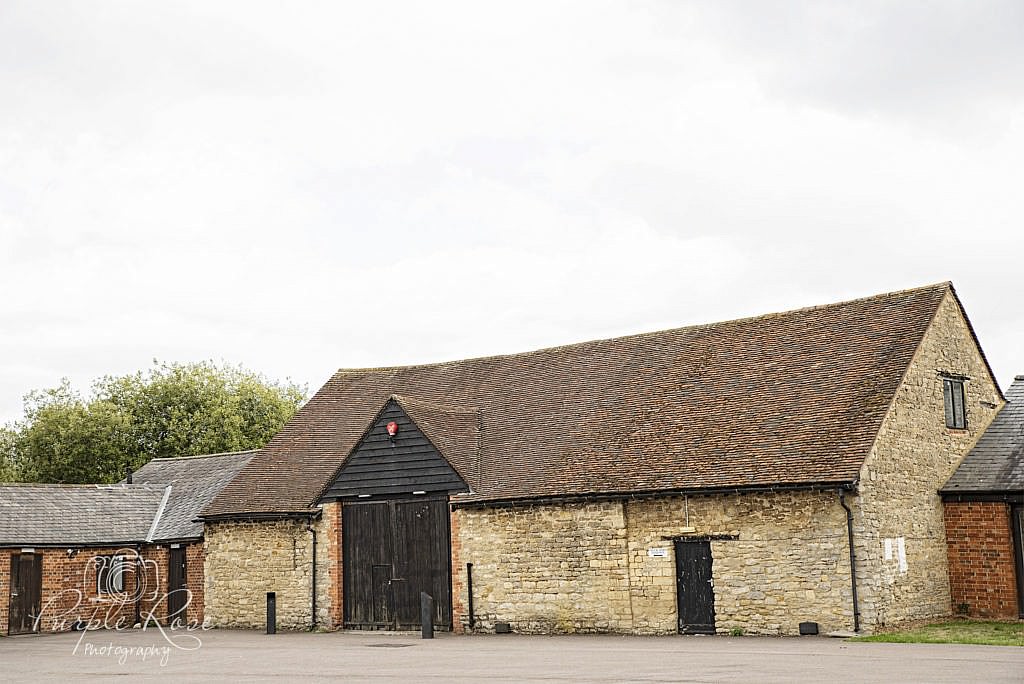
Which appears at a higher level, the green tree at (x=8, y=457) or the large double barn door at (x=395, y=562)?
the green tree at (x=8, y=457)

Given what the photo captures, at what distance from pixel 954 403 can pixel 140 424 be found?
46.0 metres

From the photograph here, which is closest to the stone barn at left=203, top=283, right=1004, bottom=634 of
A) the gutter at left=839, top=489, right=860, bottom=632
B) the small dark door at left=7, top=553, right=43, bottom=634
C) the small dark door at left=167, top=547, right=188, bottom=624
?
the gutter at left=839, top=489, right=860, bottom=632

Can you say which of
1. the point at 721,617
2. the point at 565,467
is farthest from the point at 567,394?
the point at 721,617

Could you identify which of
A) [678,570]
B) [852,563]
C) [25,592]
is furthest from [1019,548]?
[25,592]

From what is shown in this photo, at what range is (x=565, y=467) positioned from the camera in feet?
87.9

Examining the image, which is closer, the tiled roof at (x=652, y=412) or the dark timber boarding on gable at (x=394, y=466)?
the tiled roof at (x=652, y=412)

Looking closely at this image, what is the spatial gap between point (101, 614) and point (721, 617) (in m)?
19.8

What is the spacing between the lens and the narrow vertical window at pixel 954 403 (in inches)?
1047

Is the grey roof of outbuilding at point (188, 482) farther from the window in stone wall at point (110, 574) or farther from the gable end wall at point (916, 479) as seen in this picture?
the gable end wall at point (916, 479)

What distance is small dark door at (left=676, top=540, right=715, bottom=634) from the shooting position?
2384 centimetres

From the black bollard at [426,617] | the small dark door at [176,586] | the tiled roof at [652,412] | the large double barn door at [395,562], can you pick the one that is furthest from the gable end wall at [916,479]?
the small dark door at [176,586]

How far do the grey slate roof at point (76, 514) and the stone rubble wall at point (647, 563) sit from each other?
527 inches

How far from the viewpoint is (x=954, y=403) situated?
88.7ft

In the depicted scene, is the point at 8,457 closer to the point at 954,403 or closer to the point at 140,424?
the point at 140,424
